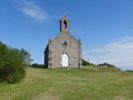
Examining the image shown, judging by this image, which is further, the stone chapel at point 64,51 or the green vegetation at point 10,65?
the stone chapel at point 64,51

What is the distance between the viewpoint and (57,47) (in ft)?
106

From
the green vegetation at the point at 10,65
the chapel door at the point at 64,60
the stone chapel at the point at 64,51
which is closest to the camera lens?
the green vegetation at the point at 10,65

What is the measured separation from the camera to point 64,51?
32562 mm

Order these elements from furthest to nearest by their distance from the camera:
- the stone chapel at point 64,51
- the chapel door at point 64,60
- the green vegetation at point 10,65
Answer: the chapel door at point 64,60
the stone chapel at point 64,51
the green vegetation at point 10,65

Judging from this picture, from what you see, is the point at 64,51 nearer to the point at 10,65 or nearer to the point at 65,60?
the point at 65,60

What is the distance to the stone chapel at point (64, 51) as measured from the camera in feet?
105

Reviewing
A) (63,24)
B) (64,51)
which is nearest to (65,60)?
(64,51)

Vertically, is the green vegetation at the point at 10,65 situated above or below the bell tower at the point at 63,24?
below

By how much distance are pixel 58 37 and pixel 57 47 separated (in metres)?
2.56

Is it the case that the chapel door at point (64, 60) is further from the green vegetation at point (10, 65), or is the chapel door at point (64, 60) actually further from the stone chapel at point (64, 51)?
the green vegetation at point (10, 65)

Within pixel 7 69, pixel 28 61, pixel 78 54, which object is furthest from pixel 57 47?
pixel 7 69

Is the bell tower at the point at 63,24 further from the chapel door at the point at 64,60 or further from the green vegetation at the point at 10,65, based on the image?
the green vegetation at the point at 10,65

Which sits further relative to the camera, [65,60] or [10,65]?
[65,60]

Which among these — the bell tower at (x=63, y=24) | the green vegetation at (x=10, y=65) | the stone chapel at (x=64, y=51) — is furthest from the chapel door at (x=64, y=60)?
the green vegetation at (x=10, y=65)
